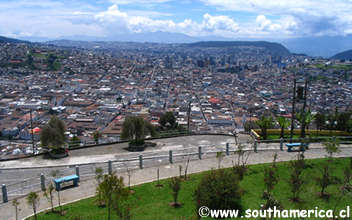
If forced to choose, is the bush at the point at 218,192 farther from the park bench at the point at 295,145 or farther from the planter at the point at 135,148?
the planter at the point at 135,148

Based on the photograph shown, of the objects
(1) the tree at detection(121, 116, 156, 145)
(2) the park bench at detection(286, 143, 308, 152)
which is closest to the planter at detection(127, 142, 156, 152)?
(1) the tree at detection(121, 116, 156, 145)

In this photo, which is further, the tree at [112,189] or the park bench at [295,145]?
the park bench at [295,145]

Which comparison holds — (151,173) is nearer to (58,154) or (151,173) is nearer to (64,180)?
(64,180)

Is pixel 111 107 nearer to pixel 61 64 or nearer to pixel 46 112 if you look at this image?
pixel 46 112

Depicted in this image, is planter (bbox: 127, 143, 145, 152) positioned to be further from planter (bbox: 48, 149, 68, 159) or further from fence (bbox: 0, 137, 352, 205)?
planter (bbox: 48, 149, 68, 159)

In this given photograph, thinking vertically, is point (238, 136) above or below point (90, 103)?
above

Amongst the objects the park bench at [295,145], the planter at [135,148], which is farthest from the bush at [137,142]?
the park bench at [295,145]

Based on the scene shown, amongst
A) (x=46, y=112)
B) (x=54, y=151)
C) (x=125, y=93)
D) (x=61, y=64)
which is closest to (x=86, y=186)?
(x=54, y=151)
